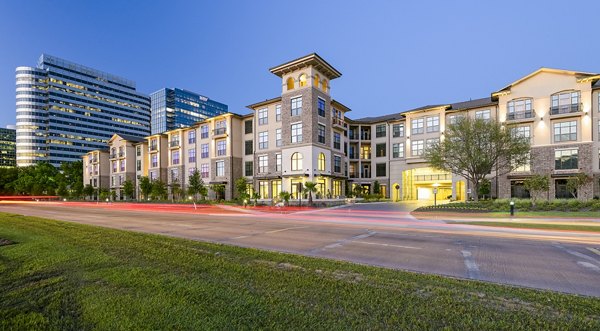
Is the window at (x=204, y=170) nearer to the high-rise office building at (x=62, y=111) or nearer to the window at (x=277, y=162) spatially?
the window at (x=277, y=162)

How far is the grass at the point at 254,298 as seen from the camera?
13.8ft

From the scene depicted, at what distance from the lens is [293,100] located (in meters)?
38.6

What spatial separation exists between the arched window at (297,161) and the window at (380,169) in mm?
20193

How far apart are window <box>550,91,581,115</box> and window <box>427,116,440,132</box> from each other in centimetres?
1353

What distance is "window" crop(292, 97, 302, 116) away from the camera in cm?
3778

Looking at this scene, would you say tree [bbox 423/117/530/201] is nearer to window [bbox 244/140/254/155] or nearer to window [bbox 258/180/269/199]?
window [bbox 258/180/269/199]

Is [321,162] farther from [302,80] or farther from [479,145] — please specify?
[479,145]

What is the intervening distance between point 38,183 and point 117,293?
329 feet

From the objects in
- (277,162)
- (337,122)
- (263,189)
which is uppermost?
(337,122)

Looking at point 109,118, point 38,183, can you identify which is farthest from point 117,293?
point 109,118

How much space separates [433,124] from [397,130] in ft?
21.6

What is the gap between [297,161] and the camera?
1505 inches

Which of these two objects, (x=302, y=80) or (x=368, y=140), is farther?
(x=368, y=140)

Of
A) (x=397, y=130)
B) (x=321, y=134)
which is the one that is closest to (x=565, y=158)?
(x=397, y=130)
